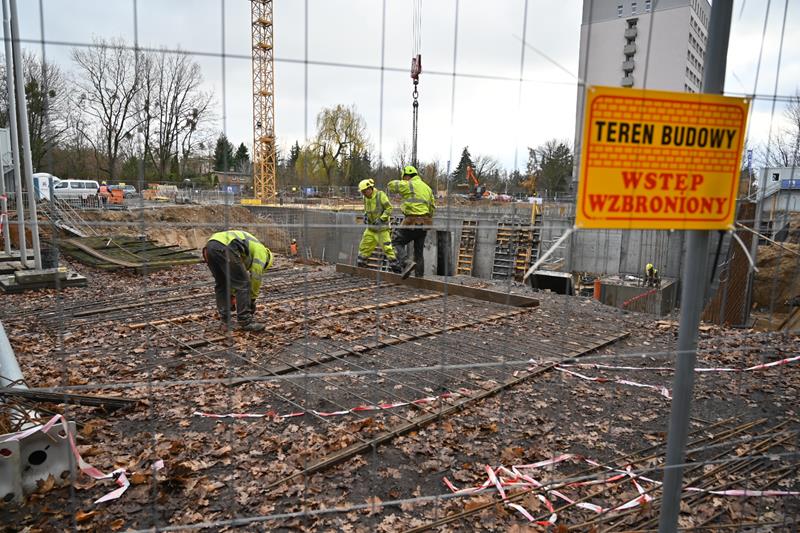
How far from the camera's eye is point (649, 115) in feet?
5.44

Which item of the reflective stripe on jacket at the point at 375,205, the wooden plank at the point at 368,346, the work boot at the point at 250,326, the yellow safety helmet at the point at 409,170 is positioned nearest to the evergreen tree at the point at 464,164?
the yellow safety helmet at the point at 409,170

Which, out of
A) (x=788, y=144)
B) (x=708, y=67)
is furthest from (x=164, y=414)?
(x=788, y=144)

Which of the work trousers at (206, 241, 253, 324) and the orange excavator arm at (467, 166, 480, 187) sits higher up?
the orange excavator arm at (467, 166, 480, 187)

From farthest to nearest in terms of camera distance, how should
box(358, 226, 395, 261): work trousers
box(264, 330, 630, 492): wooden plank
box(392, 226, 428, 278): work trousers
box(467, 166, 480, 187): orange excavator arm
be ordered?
1. box(392, 226, 428, 278): work trousers
2. box(358, 226, 395, 261): work trousers
3. box(264, 330, 630, 492): wooden plank
4. box(467, 166, 480, 187): orange excavator arm

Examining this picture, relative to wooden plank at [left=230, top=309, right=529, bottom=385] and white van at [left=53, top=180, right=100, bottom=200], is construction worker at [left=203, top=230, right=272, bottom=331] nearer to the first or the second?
wooden plank at [left=230, top=309, right=529, bottom=385]

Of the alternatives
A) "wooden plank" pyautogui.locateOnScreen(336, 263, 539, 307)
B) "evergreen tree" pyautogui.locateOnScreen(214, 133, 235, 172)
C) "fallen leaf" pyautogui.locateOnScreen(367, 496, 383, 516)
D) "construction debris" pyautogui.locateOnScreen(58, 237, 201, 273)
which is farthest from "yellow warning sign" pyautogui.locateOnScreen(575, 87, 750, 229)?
"construction debris" pyautogui.locateOnScreen(58, 237, 201, 273)

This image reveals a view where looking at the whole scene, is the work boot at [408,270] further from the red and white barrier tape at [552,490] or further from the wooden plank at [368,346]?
the red and white barrier tape at [552,490]

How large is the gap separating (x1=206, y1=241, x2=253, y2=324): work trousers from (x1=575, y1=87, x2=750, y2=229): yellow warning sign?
500 centimetres

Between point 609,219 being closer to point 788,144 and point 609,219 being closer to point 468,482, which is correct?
point 788,144

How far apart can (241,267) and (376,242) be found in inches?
144

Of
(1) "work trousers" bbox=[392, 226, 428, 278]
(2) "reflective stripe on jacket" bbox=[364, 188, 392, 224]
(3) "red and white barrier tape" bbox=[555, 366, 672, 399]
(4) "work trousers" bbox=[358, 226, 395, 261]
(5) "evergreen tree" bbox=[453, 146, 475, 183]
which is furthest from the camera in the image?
(1) "work trousers" bbox=[392, 226, 428, 278]

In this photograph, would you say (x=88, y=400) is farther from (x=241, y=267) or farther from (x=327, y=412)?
(x=241, y=267)

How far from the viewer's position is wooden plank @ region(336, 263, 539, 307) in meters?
8.47

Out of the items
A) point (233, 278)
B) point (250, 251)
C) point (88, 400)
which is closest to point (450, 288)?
point (250, 251)
